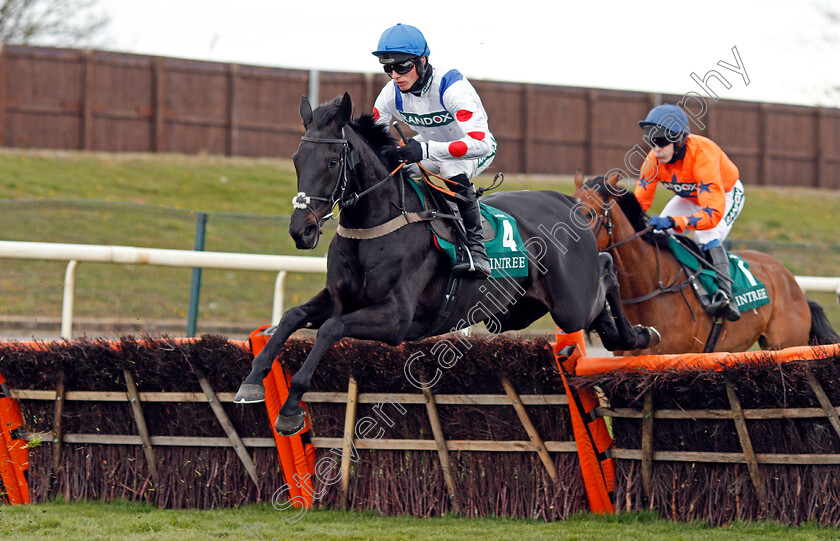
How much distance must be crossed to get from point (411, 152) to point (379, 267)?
23.4 inches

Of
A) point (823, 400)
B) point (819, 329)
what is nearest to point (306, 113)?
point (823, 400)

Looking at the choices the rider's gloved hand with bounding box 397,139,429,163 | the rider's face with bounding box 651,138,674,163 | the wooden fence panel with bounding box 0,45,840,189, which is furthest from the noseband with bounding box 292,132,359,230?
the wooden fence panel with bounding box 0,45,840,189

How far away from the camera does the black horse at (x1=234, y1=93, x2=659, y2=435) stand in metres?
3.75

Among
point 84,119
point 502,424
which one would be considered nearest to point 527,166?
point 84,119

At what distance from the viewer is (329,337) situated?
3.76 meters

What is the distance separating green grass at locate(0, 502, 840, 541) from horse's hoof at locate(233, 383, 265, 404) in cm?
69

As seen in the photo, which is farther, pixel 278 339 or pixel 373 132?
pixel 373 132

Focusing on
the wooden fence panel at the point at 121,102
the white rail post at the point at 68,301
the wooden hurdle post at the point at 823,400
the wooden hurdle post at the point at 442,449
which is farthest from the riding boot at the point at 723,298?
the wooden fence panel at the point at 121,102

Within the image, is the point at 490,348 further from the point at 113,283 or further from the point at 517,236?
the point at 113,283

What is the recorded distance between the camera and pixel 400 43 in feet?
13.7

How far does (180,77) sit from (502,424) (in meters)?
15.7

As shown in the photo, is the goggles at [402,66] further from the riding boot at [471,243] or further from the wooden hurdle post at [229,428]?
the wooden hurdle post at [229,428]

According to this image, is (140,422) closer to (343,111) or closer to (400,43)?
(343,111)

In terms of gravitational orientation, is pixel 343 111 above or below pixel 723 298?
above
